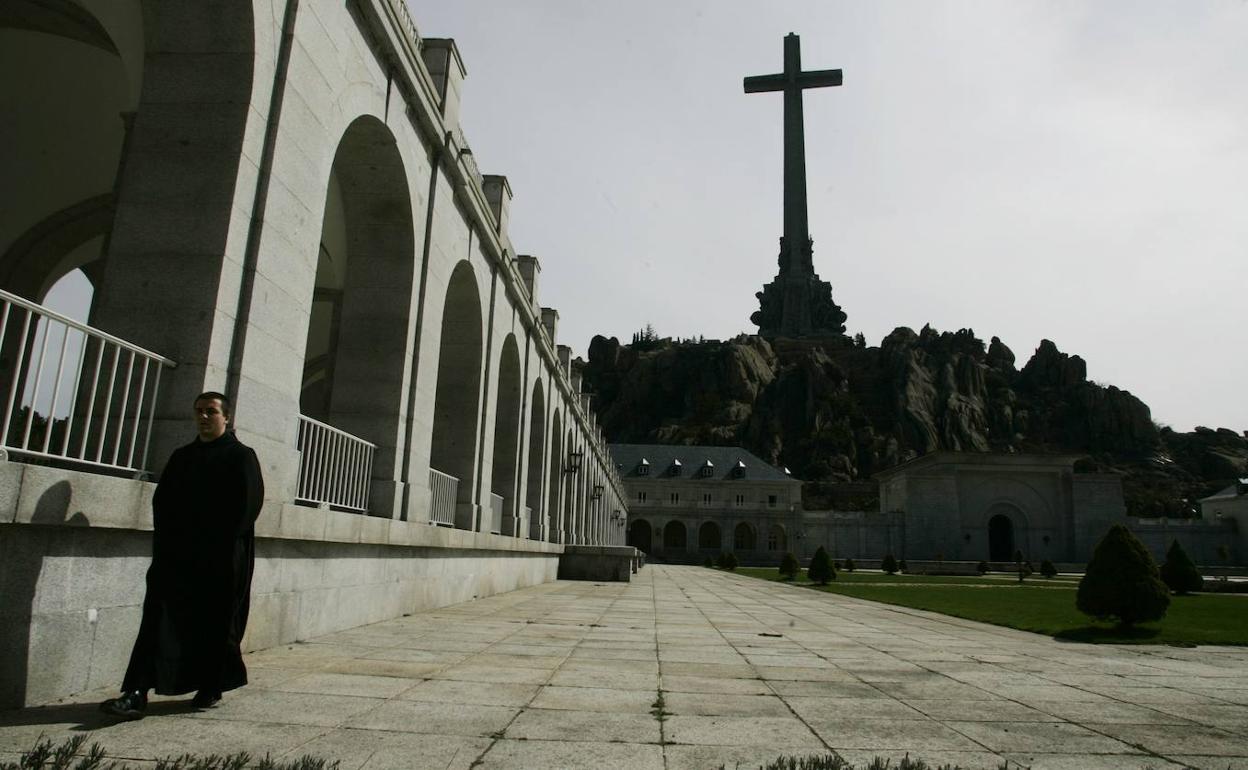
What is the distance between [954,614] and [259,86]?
16.3 metres

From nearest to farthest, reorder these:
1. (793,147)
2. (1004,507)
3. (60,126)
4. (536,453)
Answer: (60,126) → (536,453) → (1004,507) → (793,147)

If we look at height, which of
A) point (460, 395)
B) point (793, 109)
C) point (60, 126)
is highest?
point (793, 109)

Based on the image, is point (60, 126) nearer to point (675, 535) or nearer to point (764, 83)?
point (675, 535)

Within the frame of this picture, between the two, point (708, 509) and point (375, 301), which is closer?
point (375, 301)

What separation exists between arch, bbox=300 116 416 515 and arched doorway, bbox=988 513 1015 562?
75.5 metres

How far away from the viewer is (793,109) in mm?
118938

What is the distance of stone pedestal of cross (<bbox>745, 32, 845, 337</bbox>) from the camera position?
391 feet

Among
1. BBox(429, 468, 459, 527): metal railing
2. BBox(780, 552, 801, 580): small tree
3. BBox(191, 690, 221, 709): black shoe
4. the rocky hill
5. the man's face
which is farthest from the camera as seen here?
the rocky hill

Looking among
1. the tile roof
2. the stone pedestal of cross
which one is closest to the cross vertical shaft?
the stone pedestal of cross

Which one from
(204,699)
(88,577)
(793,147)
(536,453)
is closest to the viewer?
(204,699)

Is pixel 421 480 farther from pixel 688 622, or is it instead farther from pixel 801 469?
pixel 801 469

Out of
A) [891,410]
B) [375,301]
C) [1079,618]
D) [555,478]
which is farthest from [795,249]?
[375,301]

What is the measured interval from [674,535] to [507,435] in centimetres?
6721

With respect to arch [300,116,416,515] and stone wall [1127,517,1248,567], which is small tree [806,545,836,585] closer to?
arch [300,116,416,515]
